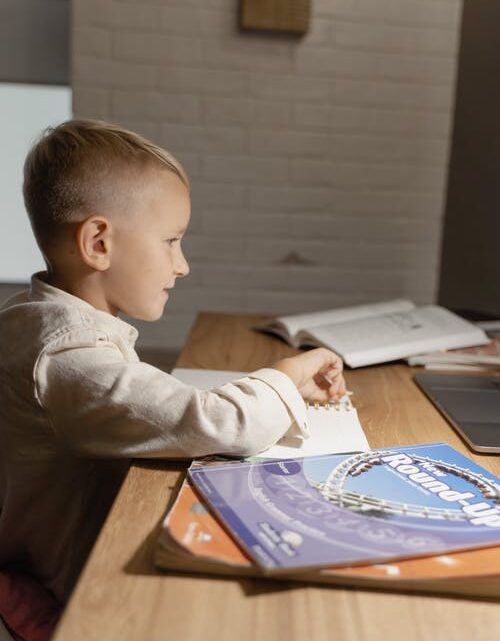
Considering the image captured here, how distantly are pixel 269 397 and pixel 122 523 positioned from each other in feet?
0.75

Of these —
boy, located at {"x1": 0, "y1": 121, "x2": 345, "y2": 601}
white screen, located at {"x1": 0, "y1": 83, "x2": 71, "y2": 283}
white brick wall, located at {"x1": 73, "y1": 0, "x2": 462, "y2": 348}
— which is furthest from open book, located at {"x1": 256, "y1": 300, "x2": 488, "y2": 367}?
white screen, located at {"x1": 0, "y1": 83, "x2": 71, "y2": 283}

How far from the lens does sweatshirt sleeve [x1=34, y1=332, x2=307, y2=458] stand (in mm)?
738

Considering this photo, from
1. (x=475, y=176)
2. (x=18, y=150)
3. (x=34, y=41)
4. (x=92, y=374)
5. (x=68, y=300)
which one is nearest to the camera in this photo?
(x=92, y=374)

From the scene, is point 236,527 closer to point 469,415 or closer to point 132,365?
point 132,365

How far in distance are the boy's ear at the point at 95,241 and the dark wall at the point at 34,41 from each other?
1691 millimetres

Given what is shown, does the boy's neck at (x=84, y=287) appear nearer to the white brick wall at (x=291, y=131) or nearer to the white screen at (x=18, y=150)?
the white brick wall at (x=291, y=131)

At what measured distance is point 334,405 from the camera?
1.00 metres

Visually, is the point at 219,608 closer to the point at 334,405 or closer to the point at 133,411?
the point at 133,411

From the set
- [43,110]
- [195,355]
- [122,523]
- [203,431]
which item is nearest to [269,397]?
[203,431]

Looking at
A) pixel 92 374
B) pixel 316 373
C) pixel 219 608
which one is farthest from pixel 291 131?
pixel 219 608

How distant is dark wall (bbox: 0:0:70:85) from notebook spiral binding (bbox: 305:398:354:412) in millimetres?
1728

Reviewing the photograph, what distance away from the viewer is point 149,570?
56 centimetres

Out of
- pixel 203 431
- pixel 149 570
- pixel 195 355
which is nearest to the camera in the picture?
pixel 149 570

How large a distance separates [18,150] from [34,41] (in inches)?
12.8
